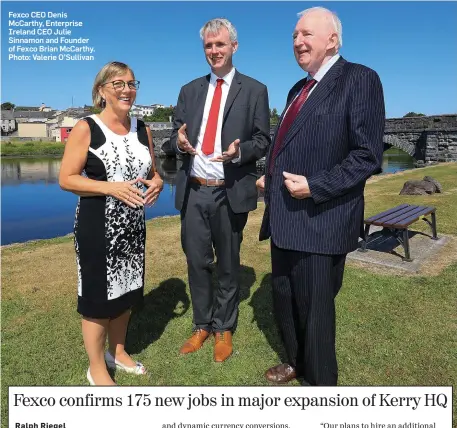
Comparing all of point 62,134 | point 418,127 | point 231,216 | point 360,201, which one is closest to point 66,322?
point 231,216

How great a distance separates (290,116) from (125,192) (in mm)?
1325

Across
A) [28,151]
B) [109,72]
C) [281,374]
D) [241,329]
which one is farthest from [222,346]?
[28,151]

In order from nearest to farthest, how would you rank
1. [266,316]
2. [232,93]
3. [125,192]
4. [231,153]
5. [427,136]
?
[125,192] → [231,153] → [232,93] → [266,316] → [427,136]

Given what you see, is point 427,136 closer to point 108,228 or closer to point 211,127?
point 211,127

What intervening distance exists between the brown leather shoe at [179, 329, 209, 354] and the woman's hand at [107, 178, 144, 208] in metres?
1.69

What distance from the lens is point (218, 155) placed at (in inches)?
126

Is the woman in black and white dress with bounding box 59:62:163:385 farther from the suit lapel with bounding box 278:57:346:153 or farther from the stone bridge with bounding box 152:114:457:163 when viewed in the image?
the stone bridge with bounding box 152:114:457:163

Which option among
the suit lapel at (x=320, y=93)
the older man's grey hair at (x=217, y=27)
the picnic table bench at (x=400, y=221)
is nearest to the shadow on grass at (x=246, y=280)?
the picnic table bench at (x=400, y=221)

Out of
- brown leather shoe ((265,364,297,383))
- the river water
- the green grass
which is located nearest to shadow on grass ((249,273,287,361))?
brown leather shoe ((265,364,297,383))

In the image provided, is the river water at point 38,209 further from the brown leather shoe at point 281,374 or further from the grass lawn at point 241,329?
the brown leather shoe at point 281,374

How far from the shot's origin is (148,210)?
56.0 ft

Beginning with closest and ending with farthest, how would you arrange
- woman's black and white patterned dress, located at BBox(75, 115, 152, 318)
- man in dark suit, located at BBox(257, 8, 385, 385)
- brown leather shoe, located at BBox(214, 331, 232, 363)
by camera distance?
man in dark suit, located at BBox(257, 8, 385, 385)
woman's black and white patterned dress, located at BBox(75, 115, 152, 318)
brown leather shoe, located at BBox(214, 331, 232, 363)

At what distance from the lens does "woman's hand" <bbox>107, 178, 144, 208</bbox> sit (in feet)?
8.64

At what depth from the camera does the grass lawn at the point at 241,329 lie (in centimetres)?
328
